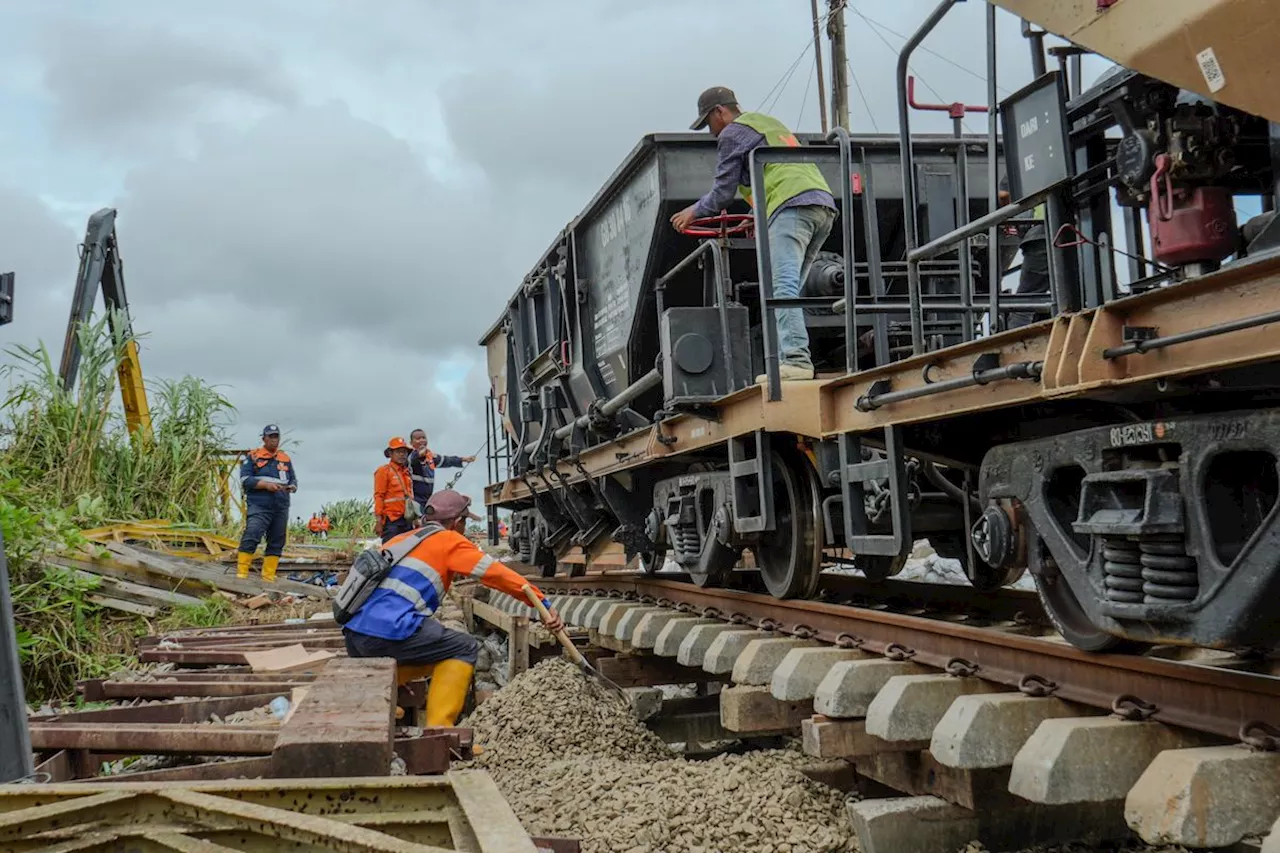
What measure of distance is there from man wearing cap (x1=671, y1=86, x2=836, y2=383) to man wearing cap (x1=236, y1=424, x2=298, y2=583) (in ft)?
26.1

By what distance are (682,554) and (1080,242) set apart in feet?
11.9

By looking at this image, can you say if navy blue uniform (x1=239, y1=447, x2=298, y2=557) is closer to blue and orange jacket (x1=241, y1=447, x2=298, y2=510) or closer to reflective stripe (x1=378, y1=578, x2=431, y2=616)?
blue and orange jacket (x1=241, y1=447, x2=298, y2=510)

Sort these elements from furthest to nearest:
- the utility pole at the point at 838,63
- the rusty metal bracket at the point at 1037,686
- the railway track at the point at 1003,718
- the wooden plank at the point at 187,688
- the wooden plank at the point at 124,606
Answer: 1. the utility pole at the point at 838,63
2. the wooden plank at the point at 124,606
3. the wooden plank at the point at 187,688
4. the rusty metal bracket at the point at 1037,686
5. the railway track at the point at 1003,718

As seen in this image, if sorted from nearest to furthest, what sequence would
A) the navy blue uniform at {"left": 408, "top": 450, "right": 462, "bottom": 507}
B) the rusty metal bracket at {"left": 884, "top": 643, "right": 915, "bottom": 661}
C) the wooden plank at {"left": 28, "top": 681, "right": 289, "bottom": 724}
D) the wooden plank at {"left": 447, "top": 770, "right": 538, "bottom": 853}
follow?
the wooden plank at {"left": 447, "top": 770, "right": 538, "bottom": 853}
the rusty metal bracket at {"left": 884, "top": 643, "right": 915, "bottom": 661}
the wooden plank at {"left": 28, "top": 681, "right": 289, "bottom": 724}
the navy blue uniform at {"left": 408, "top": 450, "right": 462, "bottom": 507}

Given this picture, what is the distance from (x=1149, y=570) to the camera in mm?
3021

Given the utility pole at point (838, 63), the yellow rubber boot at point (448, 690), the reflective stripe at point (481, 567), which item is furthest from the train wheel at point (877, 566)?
the utility pole at point (838, 63)

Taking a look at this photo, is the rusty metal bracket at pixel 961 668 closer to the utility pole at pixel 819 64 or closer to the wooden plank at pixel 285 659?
the wooden plank at pixel 285 659

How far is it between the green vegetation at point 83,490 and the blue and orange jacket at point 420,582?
3407 millimetres

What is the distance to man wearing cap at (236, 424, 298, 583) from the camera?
474 inches

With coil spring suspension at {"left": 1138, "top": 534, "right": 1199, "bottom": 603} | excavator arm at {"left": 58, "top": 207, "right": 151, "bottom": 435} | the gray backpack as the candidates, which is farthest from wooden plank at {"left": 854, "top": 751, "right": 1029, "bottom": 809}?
excavator arm at {"left": 58, "top": 207, "right": 151, "bottom": 435}

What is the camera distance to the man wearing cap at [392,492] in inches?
485

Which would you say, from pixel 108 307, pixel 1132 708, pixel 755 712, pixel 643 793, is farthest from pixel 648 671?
pixel 108 307

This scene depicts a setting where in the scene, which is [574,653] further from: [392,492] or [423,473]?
[423,473]

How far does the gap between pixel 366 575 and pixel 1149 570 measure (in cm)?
376
